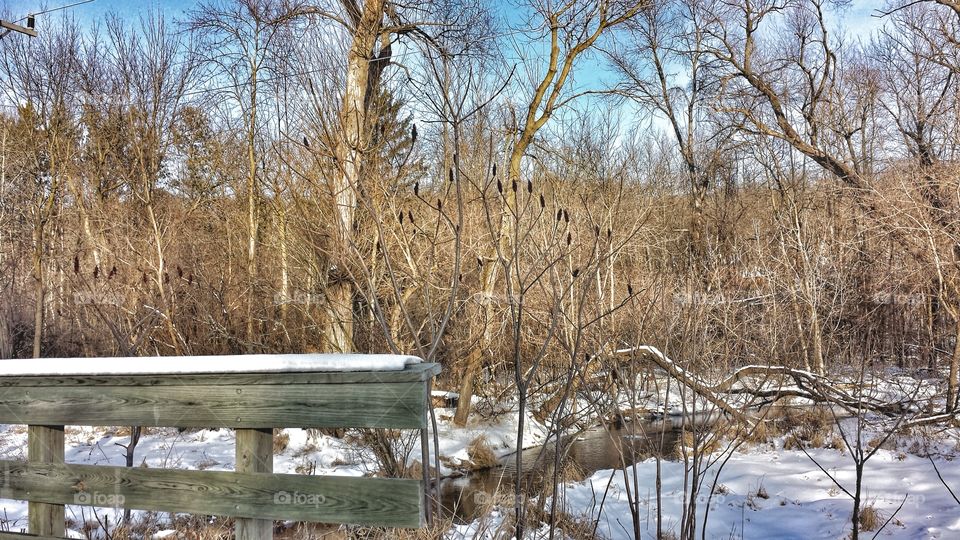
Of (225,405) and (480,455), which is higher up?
(225,405)

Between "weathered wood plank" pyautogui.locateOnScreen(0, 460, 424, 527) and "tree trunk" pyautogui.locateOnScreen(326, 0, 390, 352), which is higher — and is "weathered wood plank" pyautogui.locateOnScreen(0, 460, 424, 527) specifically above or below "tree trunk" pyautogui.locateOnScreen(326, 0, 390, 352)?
below

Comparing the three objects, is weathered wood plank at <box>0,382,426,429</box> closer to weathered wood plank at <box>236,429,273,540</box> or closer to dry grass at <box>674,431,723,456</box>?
weathered wood plank at <box>236,429,273,540</box>

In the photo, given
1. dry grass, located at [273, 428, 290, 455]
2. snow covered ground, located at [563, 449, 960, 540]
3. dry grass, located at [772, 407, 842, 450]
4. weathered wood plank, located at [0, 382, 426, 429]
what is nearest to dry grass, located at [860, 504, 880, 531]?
snow covered ground, located at [563, 449, 960, 540]

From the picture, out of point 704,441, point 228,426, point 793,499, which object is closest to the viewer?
point 228,426

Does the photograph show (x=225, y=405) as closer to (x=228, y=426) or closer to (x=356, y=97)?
(x=228, y=426)

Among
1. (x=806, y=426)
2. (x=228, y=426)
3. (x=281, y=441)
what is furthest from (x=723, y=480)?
(x=228, y=426)

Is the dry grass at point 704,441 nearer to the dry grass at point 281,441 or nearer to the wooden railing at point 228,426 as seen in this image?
the wooden railing at point 228,426

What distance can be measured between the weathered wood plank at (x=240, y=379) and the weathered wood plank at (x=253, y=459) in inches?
7.6

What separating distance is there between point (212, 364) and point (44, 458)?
0.91m

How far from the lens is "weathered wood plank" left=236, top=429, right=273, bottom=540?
219 cm

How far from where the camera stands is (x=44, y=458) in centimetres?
245

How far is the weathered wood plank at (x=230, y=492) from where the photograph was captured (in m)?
2.06

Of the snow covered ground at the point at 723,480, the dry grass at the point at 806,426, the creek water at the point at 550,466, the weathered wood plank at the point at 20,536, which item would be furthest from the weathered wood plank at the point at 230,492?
the dry grass at the point at 806,426

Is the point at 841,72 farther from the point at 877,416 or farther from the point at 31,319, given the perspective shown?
the point at 31,319
